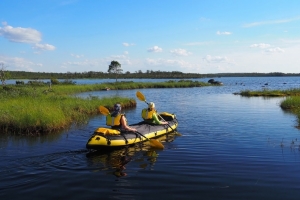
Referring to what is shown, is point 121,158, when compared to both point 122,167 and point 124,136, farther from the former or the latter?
point 124,136

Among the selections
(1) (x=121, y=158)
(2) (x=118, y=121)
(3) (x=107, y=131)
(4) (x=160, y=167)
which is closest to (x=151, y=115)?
(2) (x=118, y=121)

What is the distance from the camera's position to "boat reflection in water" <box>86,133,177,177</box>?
8.95 m

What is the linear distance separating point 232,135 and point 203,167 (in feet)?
17.0

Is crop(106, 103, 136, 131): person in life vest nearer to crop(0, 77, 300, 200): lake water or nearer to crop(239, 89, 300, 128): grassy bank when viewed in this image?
crop(0, 77, 300, 200): lake water

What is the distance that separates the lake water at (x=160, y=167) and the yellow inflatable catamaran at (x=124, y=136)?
31 cm

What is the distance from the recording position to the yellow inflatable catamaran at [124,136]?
33.6 ft

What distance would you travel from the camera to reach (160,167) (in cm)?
904

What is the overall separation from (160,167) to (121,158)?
1.59 meters

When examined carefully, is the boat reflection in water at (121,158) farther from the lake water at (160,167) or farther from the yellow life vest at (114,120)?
the yellow life vest at (114,120)

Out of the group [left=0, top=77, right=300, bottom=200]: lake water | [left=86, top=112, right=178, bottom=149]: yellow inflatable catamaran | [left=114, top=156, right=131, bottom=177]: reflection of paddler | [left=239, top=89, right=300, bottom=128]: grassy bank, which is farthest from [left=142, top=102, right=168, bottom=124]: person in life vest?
[left=239, top=89, right=300, bottom=128]: grassy bank

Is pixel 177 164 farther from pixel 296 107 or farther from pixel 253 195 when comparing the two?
pixel 296 107

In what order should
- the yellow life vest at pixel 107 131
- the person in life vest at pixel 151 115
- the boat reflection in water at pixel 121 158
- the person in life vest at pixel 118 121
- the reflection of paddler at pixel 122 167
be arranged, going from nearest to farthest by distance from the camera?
1. the reflection of paddler at pixel 122 167
2. the boat reflection in water at pixel 121 158
3. the yellow life vest at pixel 107 131
4. the person in life vest at pixel 118 121
5. the person in life vest at pixel 151 115

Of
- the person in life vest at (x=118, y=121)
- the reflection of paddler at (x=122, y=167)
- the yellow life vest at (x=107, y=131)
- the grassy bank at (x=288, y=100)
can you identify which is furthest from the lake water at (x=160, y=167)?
the grassy bank at (x=288, y=100)

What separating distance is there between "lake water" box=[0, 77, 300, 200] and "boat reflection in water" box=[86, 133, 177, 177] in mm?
28
